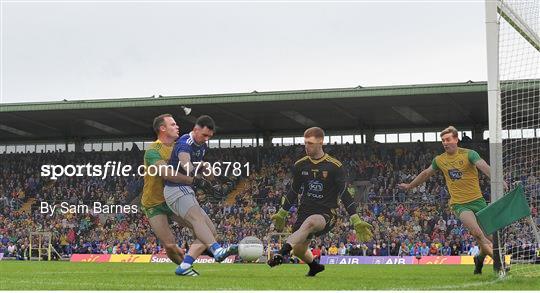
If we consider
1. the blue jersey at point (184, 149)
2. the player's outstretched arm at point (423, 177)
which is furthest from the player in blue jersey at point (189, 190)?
the player's outstretched arm at point (423, 177)

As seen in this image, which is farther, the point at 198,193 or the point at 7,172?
the point at 7,172

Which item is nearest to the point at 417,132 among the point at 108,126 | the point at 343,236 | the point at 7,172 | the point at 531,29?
the point at 343,236

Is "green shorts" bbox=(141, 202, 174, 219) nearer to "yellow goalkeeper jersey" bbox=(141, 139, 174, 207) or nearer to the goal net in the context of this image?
"yellow goalkeeper jersey" bbox=(141, 139, 174, 207)

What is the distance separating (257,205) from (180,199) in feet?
100

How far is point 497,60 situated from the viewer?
1256 centimetres

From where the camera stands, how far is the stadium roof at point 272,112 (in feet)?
132

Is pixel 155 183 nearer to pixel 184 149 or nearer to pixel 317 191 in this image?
pixel 184 149

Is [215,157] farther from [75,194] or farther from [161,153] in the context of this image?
[161,153]

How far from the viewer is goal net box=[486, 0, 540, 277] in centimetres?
1248

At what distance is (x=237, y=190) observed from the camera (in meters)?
46.7

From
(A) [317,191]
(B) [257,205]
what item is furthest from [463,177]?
(B) [257,205]

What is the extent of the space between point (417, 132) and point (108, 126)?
19.2 metres

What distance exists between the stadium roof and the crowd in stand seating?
153 cm

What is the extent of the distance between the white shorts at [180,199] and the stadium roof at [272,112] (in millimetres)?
27708
